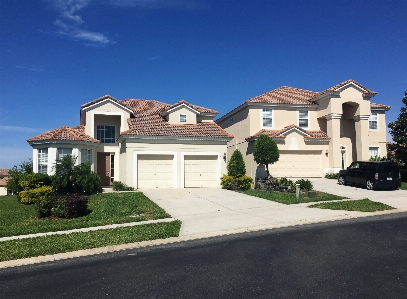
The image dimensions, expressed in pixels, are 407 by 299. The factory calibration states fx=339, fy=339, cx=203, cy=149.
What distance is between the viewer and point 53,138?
1969 centimetres

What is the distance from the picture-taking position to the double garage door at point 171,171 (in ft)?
69.6

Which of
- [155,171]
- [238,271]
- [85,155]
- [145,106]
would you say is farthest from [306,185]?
[145,106]

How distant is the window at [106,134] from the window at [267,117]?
11269 mm

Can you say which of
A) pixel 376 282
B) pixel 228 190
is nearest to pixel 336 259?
pixel 376 282

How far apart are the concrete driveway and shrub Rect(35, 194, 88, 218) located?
3.50 m

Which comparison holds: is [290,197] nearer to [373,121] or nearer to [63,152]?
[63,152]

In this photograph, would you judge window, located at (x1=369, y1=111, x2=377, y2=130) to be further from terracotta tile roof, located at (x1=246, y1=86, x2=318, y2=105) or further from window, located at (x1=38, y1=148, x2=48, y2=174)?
window, located at (x1=38, y1=148, x2=48, y2=174)

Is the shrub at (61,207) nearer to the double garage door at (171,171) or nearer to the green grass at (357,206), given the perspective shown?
the double garage door at (171,171)

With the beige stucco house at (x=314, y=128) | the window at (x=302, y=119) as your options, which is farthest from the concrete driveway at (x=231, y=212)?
the window at (x=302, y=119)

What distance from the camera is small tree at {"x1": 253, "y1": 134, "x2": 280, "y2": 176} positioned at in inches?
883

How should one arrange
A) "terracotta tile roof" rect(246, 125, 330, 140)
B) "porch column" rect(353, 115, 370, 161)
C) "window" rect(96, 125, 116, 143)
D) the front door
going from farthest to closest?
"porch column" rect(353, 115, 370, 161)
"terracotta tile roof" rect(246, 125, 330, 140)
"window" rect(96, 125, 116, 143)
the front door

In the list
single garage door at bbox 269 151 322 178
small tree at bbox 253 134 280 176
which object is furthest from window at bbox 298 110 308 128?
small tree at bbox 253 134 280 176

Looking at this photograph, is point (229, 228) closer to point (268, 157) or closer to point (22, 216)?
point (22, 216)

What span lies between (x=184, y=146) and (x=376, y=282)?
54.3ft
